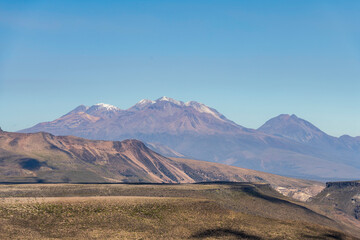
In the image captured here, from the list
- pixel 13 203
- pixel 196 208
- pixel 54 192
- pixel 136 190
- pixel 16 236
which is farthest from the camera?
pixel 136 190

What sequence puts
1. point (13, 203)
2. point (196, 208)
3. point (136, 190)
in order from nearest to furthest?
1. point (13, 203)
2. point (196, 208)
3. point (136, 190)

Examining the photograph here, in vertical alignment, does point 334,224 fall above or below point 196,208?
below

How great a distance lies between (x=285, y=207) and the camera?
163 metres

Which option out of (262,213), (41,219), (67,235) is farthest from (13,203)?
(262,213)

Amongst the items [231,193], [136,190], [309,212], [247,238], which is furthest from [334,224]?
[247,238]

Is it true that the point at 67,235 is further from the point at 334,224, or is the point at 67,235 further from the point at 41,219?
the point at 334,224

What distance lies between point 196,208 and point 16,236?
4688 centimetres

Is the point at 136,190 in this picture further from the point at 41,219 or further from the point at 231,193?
the point at 41,219

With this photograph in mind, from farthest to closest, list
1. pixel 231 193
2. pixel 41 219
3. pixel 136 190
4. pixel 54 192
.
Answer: pixel 231 193
pixel 136 190
pixel 54 192
pixel 41 219

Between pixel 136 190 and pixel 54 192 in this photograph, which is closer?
pixel 54 192

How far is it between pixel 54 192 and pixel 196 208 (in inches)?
1855

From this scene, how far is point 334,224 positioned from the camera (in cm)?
17400

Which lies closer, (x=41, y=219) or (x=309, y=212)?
(x=41, y=219)

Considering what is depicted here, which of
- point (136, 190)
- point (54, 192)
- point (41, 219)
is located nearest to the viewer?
point (41, 219)
